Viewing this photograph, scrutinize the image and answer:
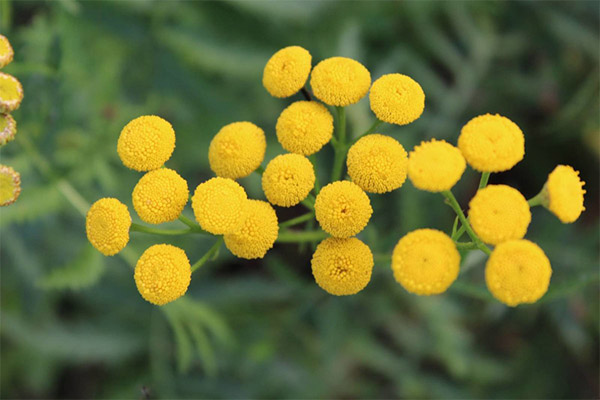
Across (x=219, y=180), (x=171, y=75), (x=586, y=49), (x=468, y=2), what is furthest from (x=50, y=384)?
(x=586, y=49)

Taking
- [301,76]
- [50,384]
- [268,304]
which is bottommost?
[50,384]

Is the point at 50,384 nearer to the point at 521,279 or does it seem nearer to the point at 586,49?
the point at 521,279

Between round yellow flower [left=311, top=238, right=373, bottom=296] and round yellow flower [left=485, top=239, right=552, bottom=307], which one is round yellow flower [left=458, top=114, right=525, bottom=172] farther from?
round yellow flower [left=311, top=238, right=373, bottom=296]

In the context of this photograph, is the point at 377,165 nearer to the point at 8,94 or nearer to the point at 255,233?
the point at 255,233

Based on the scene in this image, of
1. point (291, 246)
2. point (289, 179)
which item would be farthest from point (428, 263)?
point (291, 246)

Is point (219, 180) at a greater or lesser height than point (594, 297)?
greater

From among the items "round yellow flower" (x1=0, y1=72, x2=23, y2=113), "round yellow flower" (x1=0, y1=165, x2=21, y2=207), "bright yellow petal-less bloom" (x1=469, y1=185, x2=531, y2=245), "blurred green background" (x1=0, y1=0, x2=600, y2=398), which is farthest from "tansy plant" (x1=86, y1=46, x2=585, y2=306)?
"blurred green background" (x1=0, y1=0, x2=600, y2=398)
